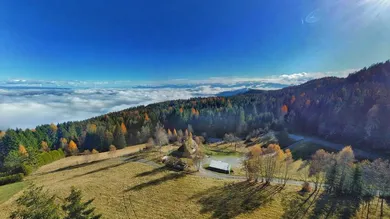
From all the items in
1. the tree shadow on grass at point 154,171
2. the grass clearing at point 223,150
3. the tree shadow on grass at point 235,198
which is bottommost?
the grass clearing at point 223,150

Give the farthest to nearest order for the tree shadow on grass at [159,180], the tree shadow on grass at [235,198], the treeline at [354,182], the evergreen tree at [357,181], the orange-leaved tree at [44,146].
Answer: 1. the orange-leaved tree at [44,146]
2. the tree shadow on grass at [159,180]
3. the evergreen tree at [357,181]
4. the treeline at [354,182]
5. the tree shadow on grass at [235,198]

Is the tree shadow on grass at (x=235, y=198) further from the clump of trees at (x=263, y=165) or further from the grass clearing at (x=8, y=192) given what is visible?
the grass clearing at (x=8, y=192)

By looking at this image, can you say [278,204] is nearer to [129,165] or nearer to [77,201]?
[77,201]

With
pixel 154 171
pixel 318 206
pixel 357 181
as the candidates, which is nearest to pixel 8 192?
pixel 154 171

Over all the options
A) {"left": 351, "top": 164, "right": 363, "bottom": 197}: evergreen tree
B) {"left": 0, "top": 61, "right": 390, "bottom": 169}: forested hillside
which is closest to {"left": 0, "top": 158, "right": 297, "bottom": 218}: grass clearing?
{"left": 351, "top": 164, "right": 363, "bottom": 197}: evergreen tree

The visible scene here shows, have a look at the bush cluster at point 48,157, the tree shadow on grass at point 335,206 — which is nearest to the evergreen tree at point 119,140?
the bush cluster at point 48,157

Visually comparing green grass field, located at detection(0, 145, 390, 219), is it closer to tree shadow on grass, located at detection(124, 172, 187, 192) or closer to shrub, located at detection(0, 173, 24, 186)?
tree shadow on grass, located at detection(124, 172, 187, 192)

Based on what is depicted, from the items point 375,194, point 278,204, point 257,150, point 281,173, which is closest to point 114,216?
point 278,204

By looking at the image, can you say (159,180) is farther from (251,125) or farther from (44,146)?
(44,146)
